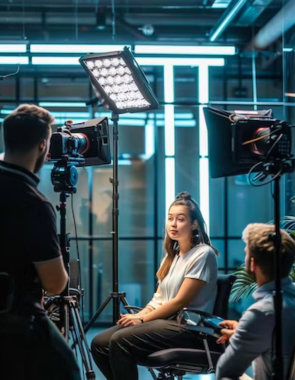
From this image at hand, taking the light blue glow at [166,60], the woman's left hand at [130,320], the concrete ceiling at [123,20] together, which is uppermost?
the concrete ceiling at [123,20]

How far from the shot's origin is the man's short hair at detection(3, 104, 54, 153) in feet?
6.15

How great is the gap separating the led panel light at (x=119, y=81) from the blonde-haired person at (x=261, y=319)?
1.29 meters

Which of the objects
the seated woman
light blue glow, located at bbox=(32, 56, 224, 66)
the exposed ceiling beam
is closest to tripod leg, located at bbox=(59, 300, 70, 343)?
the seated woman

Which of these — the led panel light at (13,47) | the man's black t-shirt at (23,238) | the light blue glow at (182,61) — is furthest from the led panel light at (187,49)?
the man's black t-shirt at (23,238)

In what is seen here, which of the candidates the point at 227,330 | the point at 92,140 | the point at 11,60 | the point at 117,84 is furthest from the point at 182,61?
the point at 227,330

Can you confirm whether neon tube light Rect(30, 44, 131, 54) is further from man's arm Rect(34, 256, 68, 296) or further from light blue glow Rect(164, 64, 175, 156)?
man's arm Rect(34, 256, 68, 296)

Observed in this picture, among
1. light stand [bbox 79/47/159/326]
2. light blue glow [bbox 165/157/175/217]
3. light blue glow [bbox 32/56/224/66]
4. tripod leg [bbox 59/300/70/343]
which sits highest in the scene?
light blue glow [bbox 32/56/224/66]

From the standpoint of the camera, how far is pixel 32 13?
6945 mm

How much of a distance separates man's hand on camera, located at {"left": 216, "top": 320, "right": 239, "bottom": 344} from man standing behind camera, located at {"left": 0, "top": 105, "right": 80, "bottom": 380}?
705 millimetres

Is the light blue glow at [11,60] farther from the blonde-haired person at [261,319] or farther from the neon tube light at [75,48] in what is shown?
the blonde-haired person at [261,319]

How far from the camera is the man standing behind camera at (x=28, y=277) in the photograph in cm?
178

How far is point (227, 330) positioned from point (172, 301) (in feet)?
1.92

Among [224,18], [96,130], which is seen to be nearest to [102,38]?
[224,18]

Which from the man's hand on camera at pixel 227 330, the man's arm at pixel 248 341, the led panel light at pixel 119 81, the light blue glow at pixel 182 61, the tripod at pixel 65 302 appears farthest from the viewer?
the light blue glow at pixel 182 61
